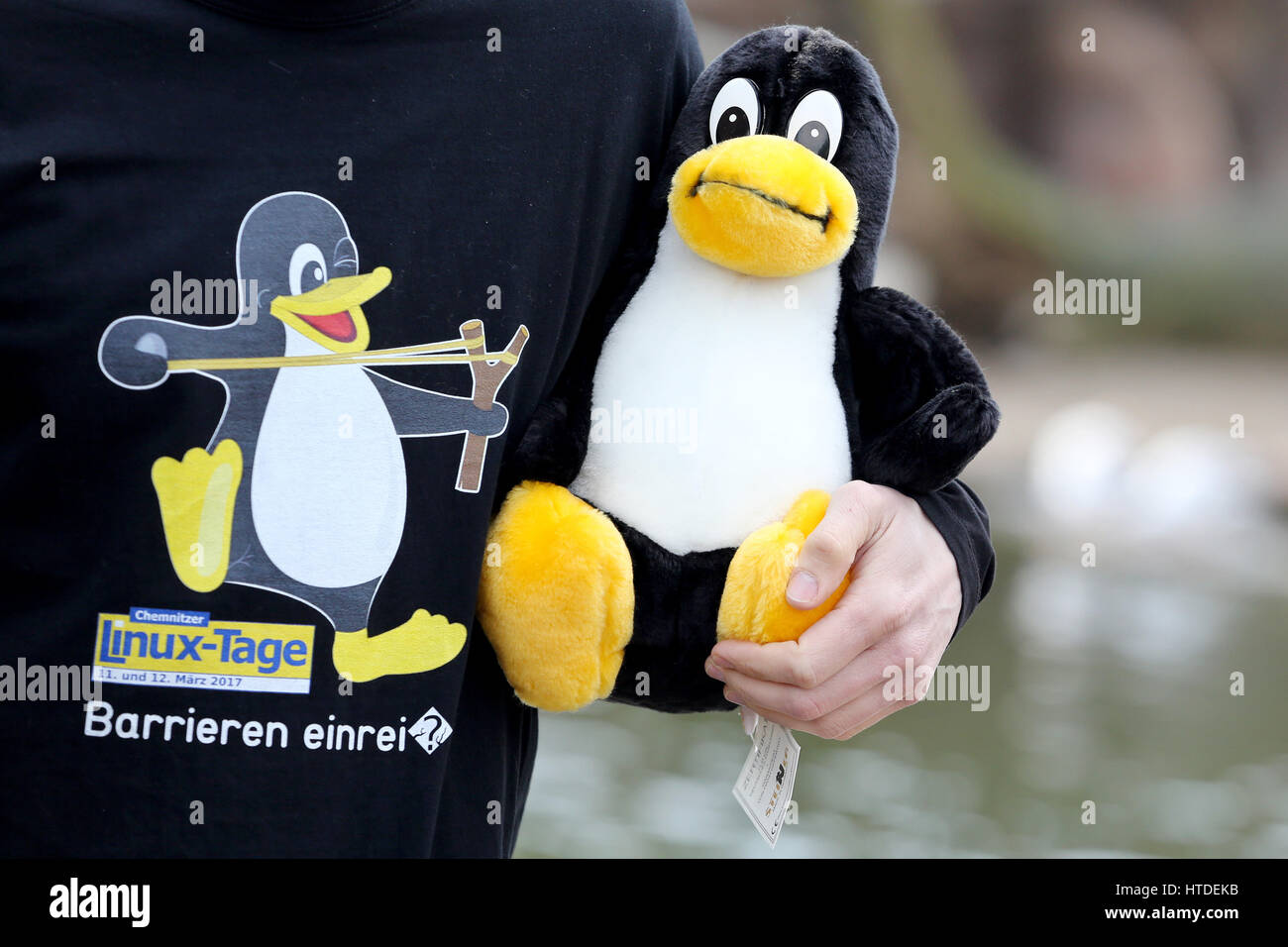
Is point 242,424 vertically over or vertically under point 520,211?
under

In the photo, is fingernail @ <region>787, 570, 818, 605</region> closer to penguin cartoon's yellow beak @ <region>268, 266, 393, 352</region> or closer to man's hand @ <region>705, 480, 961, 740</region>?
man's hand @ <region>705, 480, 961, 740</region>

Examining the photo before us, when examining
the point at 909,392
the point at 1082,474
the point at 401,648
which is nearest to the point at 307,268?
the point at 401,648

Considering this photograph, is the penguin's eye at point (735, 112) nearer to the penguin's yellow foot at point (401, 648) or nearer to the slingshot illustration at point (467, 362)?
the slingshot illustration at point (467, 362)

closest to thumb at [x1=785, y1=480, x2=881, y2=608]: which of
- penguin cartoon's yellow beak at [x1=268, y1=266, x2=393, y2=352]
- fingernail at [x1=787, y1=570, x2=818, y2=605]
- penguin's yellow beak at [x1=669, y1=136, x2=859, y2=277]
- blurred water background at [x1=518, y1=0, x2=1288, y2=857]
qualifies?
fingernail at [x1=787, y1=570, x2=818, y2=605]

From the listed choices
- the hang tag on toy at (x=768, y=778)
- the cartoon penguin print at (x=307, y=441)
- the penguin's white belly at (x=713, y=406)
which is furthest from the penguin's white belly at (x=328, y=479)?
the hang tag on toy at (x=768, y=778)

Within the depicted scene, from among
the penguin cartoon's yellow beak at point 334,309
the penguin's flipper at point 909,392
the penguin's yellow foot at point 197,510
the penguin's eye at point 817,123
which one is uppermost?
the penguin's eye at point 817,123

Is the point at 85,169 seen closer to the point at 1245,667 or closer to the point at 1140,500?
the point at 1245,667

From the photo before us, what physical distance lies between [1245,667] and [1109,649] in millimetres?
260

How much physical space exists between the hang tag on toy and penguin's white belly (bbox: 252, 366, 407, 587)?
0.21m

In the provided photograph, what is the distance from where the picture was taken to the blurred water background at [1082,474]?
6.69 ft

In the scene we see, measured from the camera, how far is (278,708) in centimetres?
56

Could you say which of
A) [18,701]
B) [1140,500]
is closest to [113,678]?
[18,701]

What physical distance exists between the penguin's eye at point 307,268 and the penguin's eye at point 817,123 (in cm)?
24

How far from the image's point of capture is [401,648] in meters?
0.57
